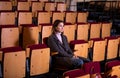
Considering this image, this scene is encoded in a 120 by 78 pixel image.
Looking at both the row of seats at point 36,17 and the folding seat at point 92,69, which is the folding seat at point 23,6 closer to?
→ the row of seats at point 36,17

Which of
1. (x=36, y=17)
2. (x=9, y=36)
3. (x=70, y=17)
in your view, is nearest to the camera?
(x=9, y=36)

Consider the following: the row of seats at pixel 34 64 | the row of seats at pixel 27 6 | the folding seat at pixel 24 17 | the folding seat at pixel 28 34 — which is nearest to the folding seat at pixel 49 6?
the row of seats at pixel 27 6

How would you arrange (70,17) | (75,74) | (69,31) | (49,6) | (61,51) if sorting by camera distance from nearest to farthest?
(75,74), (61,51), (69,31), (70,17), (49,6)

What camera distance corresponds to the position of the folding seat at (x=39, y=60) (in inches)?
138

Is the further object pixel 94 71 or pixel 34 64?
pixel 34 64

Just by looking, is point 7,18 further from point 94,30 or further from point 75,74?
point 75,74

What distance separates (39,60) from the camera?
3564 millimetres

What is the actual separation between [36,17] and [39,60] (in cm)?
234

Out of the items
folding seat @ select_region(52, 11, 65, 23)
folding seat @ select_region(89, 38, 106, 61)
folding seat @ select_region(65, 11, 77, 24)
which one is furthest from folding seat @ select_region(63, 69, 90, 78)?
folding seat @ select_region(65, 11, 77, 24)

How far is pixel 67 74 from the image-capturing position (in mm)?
2805

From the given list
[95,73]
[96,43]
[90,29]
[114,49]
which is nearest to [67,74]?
[95,73]

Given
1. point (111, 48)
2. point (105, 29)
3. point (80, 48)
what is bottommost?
point (111, 48)

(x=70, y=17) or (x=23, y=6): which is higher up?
(x=23, y=6)

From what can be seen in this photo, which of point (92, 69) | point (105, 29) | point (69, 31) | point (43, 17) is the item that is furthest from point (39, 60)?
point (105, 29)
